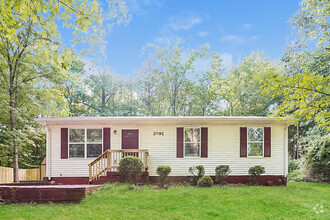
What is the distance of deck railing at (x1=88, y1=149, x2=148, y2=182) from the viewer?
28.0ft

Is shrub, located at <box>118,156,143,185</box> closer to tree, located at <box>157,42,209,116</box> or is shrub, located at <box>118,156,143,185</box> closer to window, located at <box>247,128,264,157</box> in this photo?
window, located at <box>247,128,264,157</box>

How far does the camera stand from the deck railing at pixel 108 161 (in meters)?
8.52

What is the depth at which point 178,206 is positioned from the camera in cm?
572

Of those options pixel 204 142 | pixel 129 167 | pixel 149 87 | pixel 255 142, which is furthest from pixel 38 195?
pixel 149 87

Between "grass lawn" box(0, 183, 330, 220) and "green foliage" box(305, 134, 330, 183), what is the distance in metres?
4.28

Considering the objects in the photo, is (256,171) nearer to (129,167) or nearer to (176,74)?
(129,167)

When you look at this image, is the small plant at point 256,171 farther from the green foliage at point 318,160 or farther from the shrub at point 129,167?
the shrub at point 129,167

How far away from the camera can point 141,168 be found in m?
8.32

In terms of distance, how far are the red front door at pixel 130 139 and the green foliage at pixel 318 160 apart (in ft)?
29.1

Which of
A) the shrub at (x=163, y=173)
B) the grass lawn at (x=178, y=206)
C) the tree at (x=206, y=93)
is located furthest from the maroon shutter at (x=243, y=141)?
the tree at (x=206, y=93)

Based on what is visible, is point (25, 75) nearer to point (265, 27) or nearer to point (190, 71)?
point (190, 71)

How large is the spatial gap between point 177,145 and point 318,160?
7.69m

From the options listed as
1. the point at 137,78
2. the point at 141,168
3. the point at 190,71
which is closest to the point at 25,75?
the point at 141,168

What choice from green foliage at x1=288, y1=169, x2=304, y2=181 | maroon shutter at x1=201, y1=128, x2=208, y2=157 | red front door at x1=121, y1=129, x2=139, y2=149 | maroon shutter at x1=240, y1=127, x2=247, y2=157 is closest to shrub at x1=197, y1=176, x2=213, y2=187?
maroon shutter at x1=201, y1=128, x2=208, y2=157
